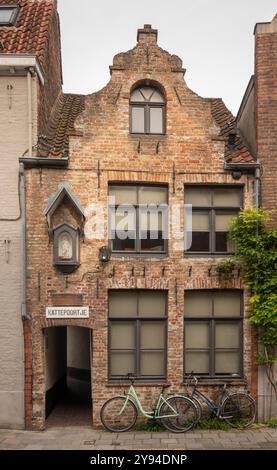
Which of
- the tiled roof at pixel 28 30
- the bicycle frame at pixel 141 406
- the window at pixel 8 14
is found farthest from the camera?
the window at pixel 8 14

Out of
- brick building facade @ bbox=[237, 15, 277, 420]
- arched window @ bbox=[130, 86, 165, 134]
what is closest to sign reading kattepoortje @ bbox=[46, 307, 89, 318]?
arched window @ bbox=[130, 86, 165, 134]

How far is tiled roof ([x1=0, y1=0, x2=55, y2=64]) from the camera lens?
11.3 m

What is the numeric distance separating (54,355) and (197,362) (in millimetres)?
4241

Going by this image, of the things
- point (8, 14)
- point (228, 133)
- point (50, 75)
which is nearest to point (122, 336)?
point (228, 133)

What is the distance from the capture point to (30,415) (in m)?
10.1

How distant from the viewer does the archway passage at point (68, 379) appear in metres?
11.0

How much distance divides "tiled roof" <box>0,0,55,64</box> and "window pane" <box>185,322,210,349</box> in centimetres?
804

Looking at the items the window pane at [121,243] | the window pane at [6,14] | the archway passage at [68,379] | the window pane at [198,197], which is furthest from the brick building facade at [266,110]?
the window pane at [6,14]

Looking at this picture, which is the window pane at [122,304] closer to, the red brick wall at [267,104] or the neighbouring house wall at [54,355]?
the neighbouring house wall at [54,355]

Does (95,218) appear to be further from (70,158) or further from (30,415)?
(30,415)

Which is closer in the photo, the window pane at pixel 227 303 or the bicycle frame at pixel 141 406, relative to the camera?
the bicycle frame at pixel 141 406

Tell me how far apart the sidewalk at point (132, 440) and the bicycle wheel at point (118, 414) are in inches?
9.5

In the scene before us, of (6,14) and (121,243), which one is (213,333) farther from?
(6,14)

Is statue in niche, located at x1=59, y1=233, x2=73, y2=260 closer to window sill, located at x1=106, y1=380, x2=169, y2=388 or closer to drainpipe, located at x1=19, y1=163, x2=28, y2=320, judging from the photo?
drainpipe, located at x1=19, y1=163, x2=28, y2=320
